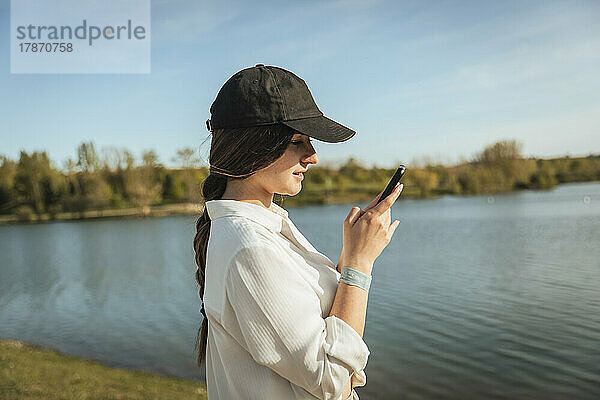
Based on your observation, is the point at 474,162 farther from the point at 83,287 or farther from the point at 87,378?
the point at 87,378

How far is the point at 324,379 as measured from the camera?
1.20 metres

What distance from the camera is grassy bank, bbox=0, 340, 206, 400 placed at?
5.38 meters

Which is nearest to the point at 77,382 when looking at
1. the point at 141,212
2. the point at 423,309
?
the point at 423,309

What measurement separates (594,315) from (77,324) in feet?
31.8

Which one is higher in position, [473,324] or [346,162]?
[346,162]

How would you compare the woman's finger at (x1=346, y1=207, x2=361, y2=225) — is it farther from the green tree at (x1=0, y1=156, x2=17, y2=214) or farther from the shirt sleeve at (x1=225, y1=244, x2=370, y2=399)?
the green tree at (x1=0, y1=156, x2=17, y2=214)

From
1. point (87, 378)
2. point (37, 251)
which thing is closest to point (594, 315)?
point (87, 378)

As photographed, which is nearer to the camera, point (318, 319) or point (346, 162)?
point (318, 319)

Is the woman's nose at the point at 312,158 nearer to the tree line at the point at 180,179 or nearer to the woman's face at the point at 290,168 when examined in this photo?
the woman's face at the point at 290,168

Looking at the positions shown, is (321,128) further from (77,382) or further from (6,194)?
(6,194)

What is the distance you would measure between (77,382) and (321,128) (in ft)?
18.4

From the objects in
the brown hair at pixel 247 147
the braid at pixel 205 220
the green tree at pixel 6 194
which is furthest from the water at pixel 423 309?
the green tree at pixel 6 194

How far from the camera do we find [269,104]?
50.1 inches

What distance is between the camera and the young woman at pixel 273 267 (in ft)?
3.83
